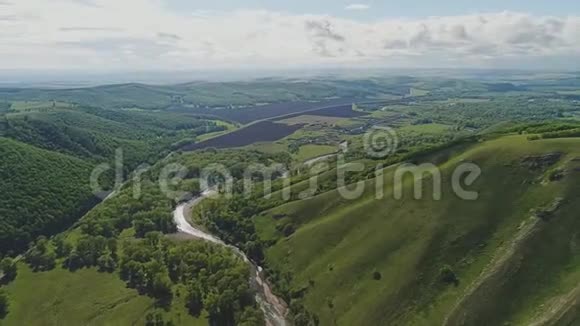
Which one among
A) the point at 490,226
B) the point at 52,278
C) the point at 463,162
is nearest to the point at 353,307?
the point at 490,226

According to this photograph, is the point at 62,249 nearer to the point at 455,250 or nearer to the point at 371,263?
the point at 371,263

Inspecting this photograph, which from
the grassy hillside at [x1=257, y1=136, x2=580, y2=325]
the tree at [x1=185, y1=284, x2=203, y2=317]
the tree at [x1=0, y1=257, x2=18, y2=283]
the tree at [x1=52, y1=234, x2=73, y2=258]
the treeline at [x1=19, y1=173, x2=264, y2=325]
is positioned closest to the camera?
the grassy hillside at [x1=257, y1=136, x2=580, y2=325]

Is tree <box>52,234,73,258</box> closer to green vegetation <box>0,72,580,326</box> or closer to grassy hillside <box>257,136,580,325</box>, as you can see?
green vegetation <box>0,72,580,326</box>

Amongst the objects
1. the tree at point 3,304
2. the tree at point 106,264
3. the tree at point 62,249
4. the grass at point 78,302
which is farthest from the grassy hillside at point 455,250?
the tree at point 3,304

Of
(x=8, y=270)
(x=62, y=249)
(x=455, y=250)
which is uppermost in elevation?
(x=455, y=250)

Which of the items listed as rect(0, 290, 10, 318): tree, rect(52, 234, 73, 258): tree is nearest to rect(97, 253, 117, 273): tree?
rect(52, 234, 73, 258): tree

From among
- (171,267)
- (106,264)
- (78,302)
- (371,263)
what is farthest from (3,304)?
(371,263)

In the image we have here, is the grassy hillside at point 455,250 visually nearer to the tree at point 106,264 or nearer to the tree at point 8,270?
the tree at point 106,264
